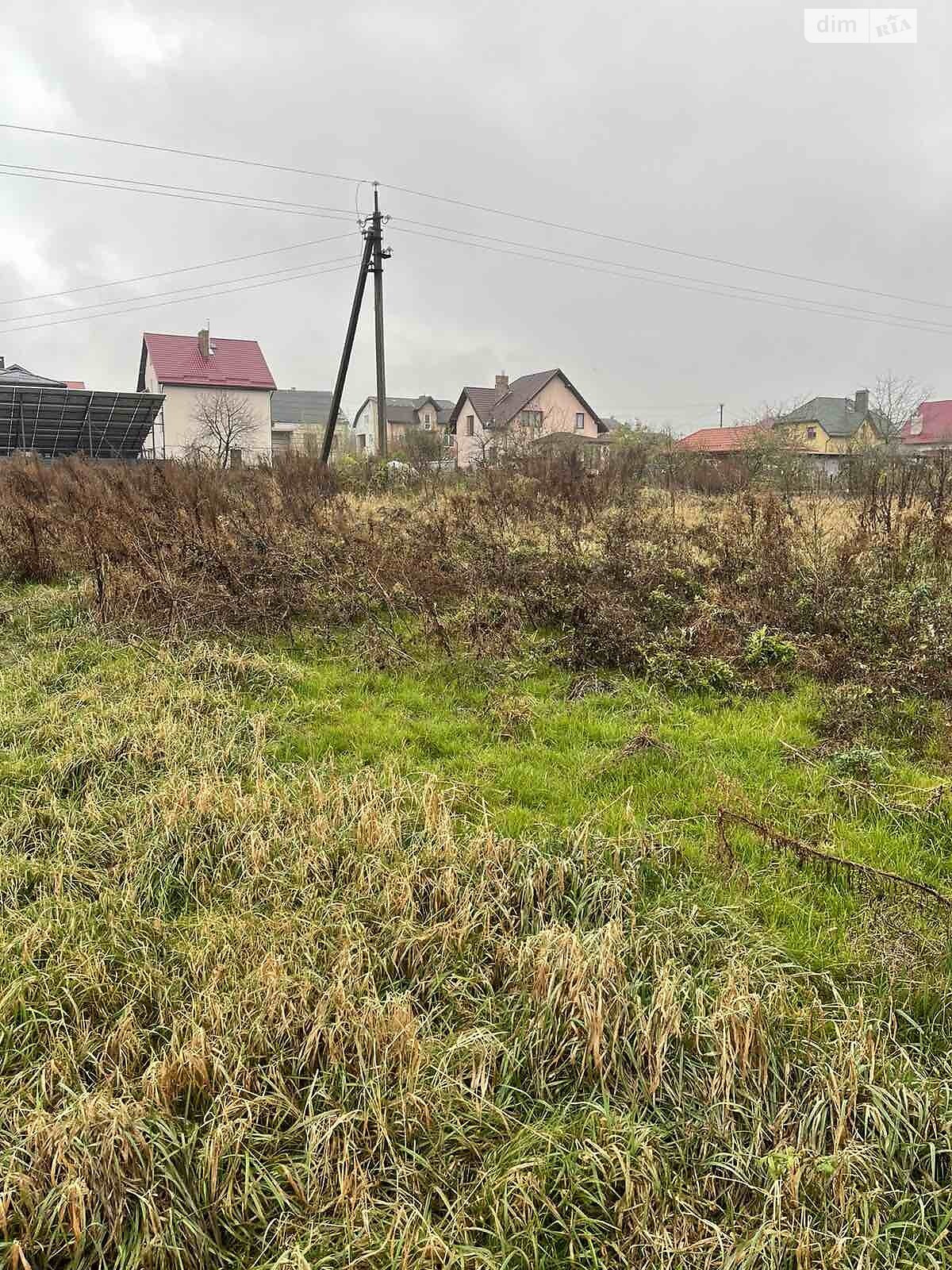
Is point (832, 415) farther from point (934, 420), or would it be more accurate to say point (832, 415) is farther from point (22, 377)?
point (22, 377)

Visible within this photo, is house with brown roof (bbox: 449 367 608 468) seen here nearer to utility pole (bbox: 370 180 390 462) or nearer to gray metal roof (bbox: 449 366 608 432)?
gray metal roof (bbox: 449 366 608 432)

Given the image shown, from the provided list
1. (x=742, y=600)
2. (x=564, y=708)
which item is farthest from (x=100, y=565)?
(x=742, y=600)

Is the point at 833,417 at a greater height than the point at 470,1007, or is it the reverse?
Answer: the point at 833,417

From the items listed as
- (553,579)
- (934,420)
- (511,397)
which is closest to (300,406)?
(511,397)

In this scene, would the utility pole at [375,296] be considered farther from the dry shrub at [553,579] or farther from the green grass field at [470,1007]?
the green grass field at [470,1007]

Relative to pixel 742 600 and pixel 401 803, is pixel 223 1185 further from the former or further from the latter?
pixel 742 600

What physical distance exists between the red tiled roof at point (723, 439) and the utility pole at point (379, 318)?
8.89 m

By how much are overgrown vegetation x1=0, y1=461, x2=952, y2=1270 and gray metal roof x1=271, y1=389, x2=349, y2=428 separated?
6097 cm

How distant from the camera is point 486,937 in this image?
2.60 meters

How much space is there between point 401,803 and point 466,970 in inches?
44.1

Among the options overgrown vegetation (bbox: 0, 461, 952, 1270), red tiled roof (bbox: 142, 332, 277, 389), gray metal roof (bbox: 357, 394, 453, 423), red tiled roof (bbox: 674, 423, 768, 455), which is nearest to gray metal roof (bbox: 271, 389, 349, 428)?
gray metal roof (bbox: 357, 394, 453, 423)

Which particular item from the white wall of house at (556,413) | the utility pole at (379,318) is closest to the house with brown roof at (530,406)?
the white wall of house at (556,413)

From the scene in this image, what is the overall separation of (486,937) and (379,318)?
17.4m

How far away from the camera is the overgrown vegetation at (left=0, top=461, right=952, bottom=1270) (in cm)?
175
